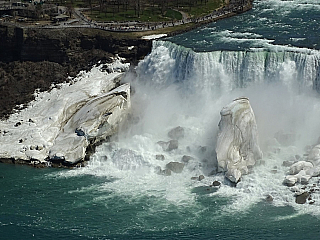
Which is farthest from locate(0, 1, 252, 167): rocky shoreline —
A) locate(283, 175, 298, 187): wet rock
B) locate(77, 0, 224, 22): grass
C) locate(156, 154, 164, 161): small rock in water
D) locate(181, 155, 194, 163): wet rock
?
locate(283, 175, 298, 187): wet rock

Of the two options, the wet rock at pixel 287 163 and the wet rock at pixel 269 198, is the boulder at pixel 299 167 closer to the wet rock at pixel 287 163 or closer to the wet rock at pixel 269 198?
the wet rock at pixel 287 163

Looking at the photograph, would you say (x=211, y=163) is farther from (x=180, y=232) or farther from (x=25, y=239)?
(x=25, y=239)

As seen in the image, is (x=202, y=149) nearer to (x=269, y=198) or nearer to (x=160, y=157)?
(x=160, y=157)

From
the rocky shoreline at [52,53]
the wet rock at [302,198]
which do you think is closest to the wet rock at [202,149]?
the wet rock at [302,198]

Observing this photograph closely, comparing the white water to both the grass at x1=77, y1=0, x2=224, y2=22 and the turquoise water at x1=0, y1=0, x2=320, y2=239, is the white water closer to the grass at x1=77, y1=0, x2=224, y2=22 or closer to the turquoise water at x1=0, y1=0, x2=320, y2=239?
the turquoise water at x1=0, y1=0, x2=320, y2=239

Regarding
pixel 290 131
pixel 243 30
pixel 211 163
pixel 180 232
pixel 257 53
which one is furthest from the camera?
pixel 243 30

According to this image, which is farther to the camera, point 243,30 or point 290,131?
point 243,30

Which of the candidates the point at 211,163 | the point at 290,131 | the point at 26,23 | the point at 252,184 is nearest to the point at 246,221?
the point at 252,184
